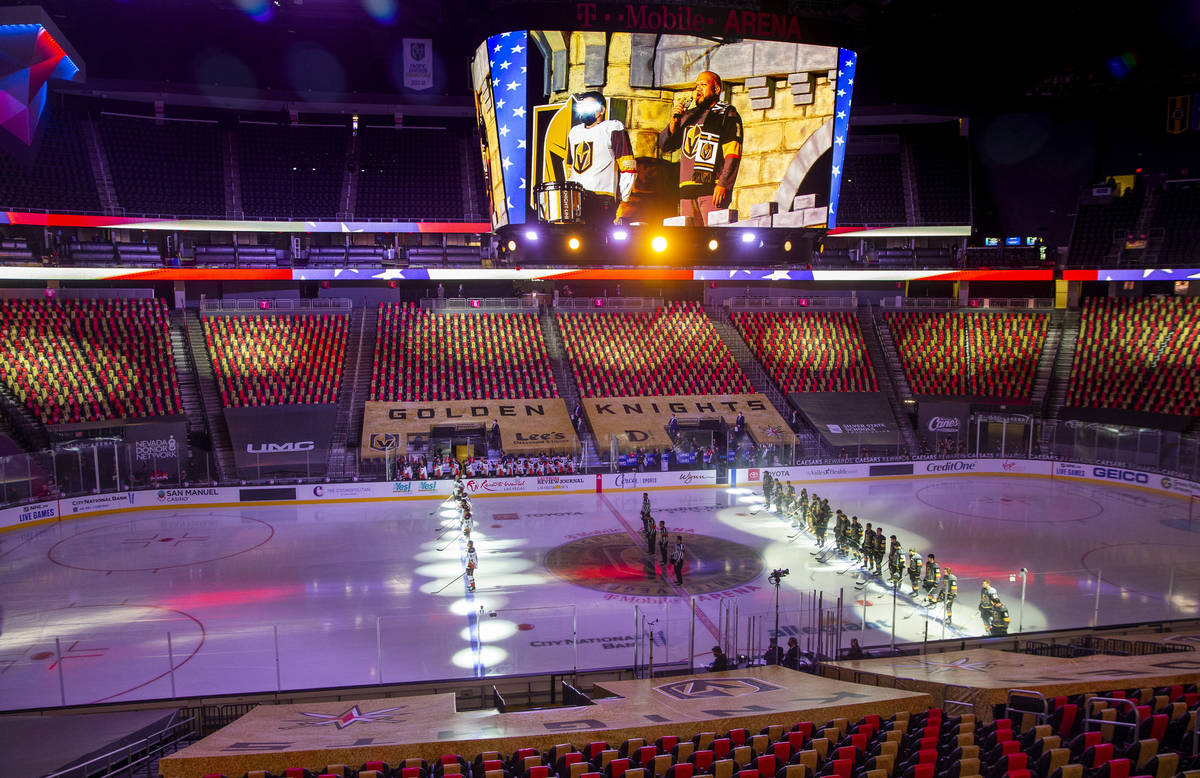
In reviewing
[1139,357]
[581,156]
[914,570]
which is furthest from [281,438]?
[1139,357]

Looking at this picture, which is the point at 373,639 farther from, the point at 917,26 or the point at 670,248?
the point at 917,26

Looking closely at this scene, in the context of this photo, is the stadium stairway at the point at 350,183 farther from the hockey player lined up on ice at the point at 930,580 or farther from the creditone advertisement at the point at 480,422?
the hockey player lined up on ice at the point at 930,580

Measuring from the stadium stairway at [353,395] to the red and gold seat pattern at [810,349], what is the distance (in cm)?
1878

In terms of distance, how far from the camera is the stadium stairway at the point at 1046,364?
124 ft

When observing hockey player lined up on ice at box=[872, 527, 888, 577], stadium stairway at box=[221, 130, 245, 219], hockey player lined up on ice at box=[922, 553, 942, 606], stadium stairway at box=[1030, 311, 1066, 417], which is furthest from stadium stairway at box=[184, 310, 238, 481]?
stadium stairway at box=[1030, 311, 1066, 417]

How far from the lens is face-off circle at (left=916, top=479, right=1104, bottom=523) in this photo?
26.9 meters

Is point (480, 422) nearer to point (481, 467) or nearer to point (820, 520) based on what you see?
point (481, 467)

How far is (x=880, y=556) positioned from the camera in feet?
66.5

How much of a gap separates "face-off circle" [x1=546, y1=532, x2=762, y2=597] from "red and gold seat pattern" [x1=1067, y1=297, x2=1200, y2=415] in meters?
22.7

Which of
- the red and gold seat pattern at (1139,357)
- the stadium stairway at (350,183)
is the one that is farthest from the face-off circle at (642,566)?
the stadium stairway at (350,183)

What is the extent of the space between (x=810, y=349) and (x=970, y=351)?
793cm

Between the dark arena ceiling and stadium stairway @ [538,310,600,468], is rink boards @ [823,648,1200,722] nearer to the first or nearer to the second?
stadium stairway @ [538,310,600,468]

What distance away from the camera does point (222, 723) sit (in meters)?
12.0

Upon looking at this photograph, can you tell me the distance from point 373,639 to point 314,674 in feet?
6.51
